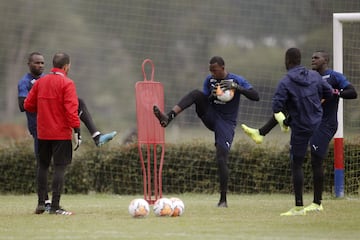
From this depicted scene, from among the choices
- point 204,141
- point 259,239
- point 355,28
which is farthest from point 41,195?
point 355,28

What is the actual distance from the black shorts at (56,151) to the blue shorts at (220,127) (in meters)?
2.33

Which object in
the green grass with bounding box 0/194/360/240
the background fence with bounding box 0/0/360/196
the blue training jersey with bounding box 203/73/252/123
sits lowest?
the green grass with bounding box 0/194/360/240

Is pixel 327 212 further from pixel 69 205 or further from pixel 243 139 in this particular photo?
pixel 243 139

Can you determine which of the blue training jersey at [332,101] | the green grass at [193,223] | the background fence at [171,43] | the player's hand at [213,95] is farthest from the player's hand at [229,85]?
the background fence at [171,43]

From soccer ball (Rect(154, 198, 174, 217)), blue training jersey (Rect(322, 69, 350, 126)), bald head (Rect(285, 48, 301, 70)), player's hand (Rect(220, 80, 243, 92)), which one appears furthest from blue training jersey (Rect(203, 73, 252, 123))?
soccer ball (Rect(154, 198, 174, 217))

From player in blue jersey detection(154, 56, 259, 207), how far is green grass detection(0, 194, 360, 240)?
67 cm

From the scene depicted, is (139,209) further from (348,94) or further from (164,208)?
(348,94)

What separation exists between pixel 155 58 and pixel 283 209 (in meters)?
6.89

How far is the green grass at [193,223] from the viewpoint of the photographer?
9828 millimetres

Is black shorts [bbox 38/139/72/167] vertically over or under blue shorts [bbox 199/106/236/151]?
under

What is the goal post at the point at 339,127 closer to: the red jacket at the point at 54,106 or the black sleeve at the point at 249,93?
the black sleeve at the point at 249,93

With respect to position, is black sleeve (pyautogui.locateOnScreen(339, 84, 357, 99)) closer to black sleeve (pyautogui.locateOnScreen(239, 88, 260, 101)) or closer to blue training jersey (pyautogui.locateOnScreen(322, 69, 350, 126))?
blue training jersey (pyautogui.locateOnScreen(322, 69, 350, 126))

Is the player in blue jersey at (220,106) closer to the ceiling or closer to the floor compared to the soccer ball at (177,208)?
closer to the ceiling

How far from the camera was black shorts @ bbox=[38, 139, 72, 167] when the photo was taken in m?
12.1
